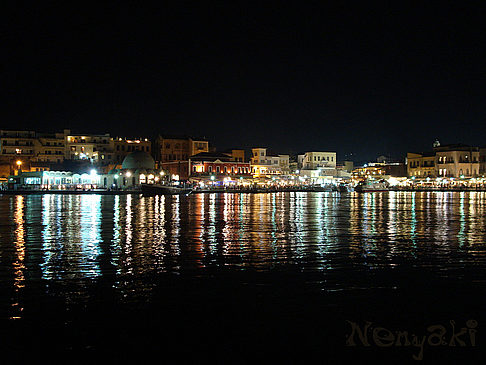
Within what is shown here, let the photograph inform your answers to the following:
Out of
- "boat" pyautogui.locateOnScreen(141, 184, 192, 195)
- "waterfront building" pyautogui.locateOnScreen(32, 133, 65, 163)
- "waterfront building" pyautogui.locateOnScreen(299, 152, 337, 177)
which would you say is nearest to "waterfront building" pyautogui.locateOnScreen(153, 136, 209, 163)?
"waterfront building" pyautogui.locateOnScreen(32, 133, 65, 163)

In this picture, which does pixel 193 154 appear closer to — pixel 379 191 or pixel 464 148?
pixel 379 191

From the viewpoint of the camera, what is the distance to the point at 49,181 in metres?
73.2

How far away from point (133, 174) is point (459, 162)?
67.8m

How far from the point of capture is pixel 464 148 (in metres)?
98.5

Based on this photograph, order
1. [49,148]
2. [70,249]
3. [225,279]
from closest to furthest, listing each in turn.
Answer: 1. [225,279]
2. [70,249]
3. [49,148]

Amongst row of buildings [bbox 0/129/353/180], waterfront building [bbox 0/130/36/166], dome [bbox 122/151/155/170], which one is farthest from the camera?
waterfront building [bbox 0/130/36/166]

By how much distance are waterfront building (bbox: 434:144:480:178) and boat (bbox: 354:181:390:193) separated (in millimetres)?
14206

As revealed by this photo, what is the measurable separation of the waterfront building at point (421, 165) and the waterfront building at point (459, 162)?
2.58m

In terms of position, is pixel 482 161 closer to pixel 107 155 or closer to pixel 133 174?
pixel 133 174

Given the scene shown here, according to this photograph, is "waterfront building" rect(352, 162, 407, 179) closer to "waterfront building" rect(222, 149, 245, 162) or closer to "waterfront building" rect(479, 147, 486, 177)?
"waterfront building" rect(479, 147, 486, 177)

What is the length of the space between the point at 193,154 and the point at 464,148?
5799 cm

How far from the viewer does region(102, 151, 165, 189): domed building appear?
75312mm

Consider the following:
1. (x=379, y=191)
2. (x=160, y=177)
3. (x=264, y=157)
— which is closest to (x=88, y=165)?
(x=160, y=177)

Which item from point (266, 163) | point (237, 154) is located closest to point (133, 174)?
point (237, 154)
